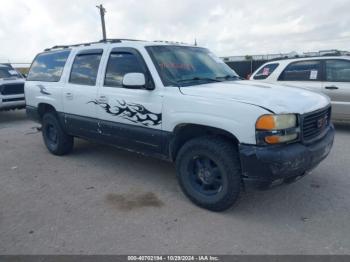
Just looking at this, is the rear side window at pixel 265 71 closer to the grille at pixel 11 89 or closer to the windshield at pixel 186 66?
the windshield at pixel 186 66

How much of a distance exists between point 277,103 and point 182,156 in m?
1.22

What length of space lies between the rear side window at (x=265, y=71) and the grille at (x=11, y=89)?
7.36 m

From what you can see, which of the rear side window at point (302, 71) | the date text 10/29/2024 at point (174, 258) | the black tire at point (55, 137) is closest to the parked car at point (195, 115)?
the black tire at point (55, 137)

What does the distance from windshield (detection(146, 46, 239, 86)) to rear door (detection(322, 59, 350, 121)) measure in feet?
11.0

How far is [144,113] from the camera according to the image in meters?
4.04

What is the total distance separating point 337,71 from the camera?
693 cm

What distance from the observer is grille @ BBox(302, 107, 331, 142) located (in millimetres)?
3322

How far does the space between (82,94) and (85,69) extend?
0.41 meters

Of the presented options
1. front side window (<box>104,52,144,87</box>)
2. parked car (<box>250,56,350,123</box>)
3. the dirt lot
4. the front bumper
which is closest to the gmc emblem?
the front bumper

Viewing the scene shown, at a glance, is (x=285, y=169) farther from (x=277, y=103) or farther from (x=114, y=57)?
(x=114, y=57)

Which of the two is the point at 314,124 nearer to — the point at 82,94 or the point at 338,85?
the point at 82,94

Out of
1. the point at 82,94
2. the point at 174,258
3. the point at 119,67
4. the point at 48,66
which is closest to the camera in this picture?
the point at 174,258

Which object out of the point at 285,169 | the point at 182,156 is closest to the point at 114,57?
the point at 182,156

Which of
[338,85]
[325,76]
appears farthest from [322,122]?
[325,76]
